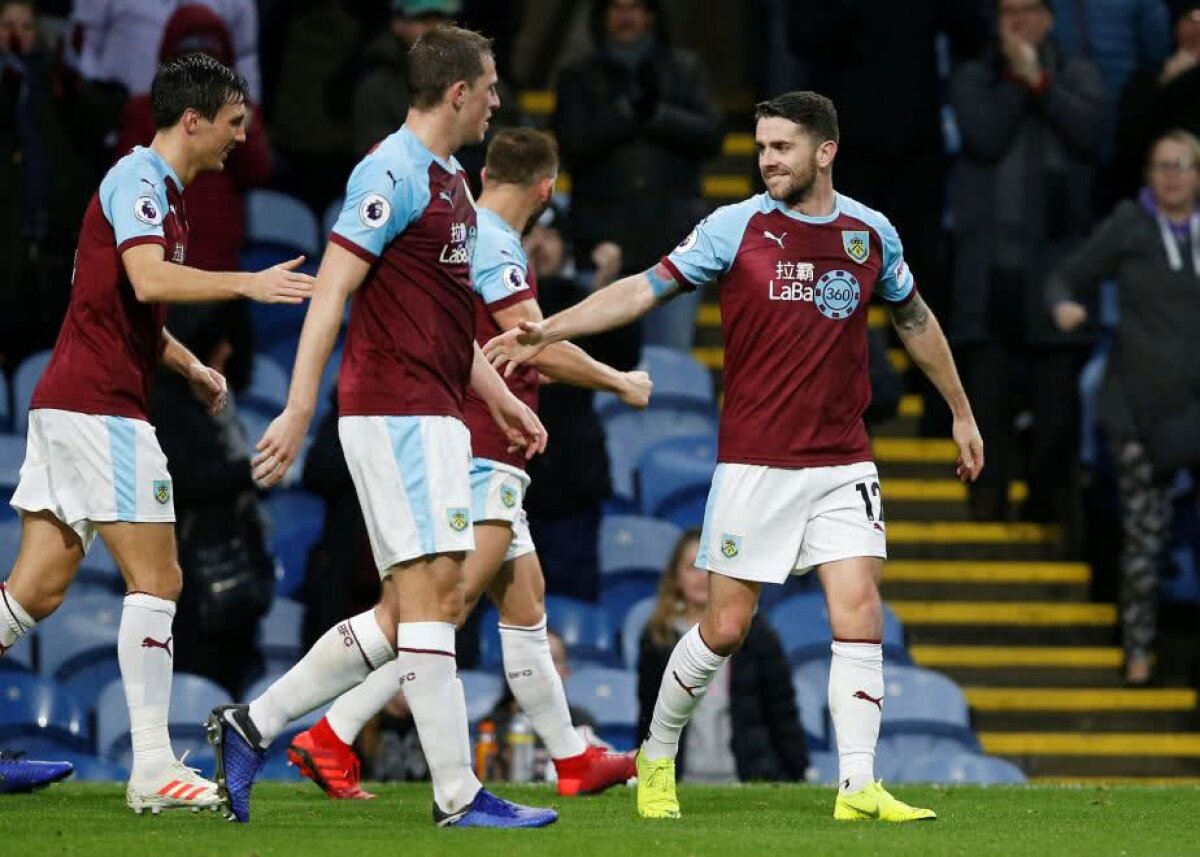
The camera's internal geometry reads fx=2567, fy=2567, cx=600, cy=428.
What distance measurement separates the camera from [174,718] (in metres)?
10.6

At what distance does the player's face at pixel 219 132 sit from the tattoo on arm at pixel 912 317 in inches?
85.6

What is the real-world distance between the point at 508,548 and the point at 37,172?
17.1ft

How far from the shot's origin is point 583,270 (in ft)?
43.4

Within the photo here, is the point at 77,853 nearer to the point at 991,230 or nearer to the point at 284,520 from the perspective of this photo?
the point at 284,520

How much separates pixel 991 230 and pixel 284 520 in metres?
4.13

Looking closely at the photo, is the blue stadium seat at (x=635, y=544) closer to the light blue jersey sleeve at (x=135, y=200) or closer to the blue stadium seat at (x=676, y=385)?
the blue stadium seat at (x=676, y=385)

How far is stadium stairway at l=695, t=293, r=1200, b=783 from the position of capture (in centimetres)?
1270

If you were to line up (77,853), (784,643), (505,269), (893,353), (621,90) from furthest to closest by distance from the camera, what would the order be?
(893,353) < (621,90) < (784,643) < (505,269) < (77,853)

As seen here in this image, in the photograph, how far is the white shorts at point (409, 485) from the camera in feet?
23.4

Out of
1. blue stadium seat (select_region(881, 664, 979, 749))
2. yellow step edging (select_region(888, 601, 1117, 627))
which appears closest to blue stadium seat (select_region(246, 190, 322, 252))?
yellow step edging (select_region(888, 601, 1117, 627))

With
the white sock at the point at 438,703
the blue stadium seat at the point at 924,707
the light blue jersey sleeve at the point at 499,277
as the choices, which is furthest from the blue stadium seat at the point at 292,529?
the white sock at the point at 438,703

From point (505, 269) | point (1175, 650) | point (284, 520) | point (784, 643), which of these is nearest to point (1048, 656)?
point (1175, 650)

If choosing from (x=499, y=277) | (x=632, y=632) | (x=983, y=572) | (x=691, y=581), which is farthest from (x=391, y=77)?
(x=499, y=277)

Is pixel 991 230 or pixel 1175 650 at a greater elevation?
pixel 991 230
